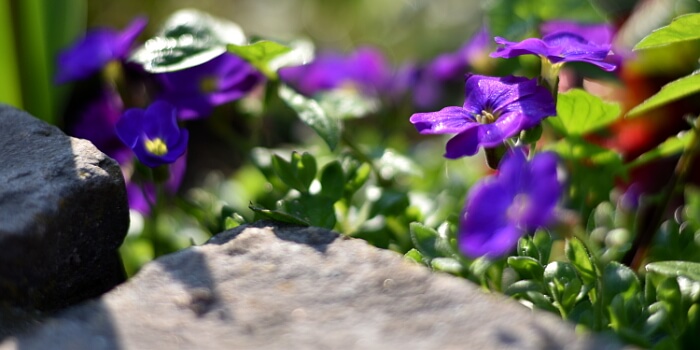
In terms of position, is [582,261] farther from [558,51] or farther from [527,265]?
[558,51]

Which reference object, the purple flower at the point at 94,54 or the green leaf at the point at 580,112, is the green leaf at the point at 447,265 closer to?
the green leaf at the point at 580,112

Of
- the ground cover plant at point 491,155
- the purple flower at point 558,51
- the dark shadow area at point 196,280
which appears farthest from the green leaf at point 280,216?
the purple flower at point 558,51

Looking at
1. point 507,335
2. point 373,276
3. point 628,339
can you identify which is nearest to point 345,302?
point 373,276

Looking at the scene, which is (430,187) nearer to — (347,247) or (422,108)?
(422,108)

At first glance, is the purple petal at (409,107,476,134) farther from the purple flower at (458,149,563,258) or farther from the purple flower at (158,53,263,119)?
the purple flower at (158,53,263,119)

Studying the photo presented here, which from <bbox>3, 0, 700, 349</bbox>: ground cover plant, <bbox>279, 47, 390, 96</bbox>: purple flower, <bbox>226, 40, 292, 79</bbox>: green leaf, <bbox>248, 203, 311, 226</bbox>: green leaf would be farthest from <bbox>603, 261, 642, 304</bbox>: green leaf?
<bbox>279, 47, 390, 96</bbox>: purple flower
